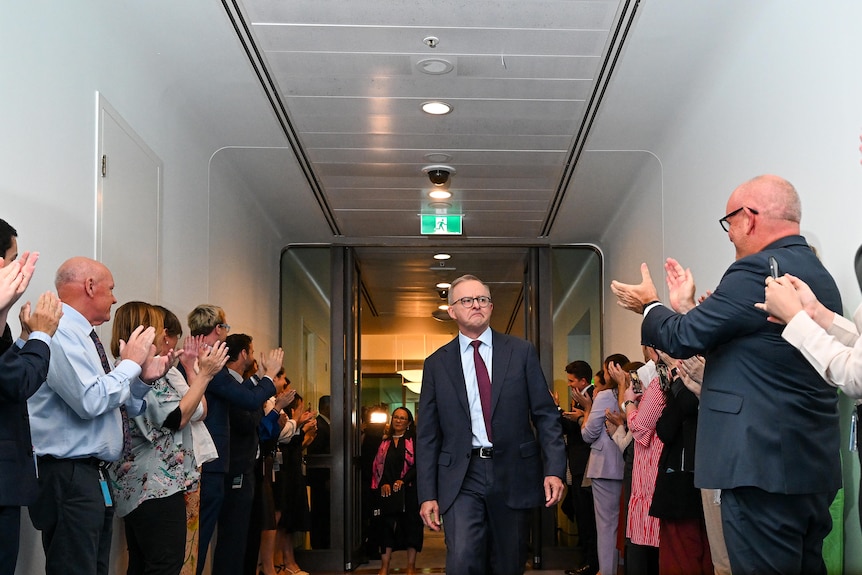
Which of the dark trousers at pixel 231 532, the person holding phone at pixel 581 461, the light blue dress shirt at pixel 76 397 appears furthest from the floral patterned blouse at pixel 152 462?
the person holding phone at pixel 581 461

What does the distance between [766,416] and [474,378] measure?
1.60m

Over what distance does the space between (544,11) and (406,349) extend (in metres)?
9.34

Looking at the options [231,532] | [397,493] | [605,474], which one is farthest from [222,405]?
[397,493]

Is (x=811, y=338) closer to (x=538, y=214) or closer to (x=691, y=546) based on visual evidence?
(x=691, y=546)

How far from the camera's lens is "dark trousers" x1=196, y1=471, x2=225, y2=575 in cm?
499

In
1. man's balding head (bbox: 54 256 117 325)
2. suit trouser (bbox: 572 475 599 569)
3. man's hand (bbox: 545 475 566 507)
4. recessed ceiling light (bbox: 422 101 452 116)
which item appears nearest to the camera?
man's balding head (bbox: 54 256 117 325)

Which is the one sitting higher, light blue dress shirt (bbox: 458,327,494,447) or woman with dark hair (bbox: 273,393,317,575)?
light blue dress shirt (bbox: 458,327,494,447)

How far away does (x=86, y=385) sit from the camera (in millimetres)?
3223

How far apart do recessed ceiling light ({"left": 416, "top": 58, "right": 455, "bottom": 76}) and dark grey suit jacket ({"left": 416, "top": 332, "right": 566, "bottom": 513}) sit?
1405mm

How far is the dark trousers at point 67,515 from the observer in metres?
3.21

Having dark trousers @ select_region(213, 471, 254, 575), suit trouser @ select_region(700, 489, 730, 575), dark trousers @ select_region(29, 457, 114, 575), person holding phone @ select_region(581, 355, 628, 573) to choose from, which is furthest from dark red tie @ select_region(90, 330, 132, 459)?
person holding phone @ select_region(581, 355, 628, 573)

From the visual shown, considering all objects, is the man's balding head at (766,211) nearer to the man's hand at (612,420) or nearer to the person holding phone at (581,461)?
the man's hand at (612,420)

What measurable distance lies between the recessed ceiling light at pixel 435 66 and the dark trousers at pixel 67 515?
2.49 meters

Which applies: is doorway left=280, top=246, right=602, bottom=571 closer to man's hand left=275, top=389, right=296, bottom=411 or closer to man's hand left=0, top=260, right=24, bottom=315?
man's hand left=275, top=389, right=296, bottom=411
